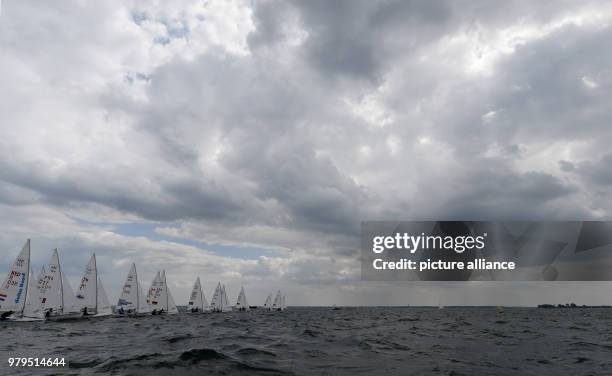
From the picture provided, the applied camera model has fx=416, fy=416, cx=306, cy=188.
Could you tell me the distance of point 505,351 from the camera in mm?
27203

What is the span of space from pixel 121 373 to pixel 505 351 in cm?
2326

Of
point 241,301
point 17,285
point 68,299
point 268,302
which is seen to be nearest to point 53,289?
point 68,299

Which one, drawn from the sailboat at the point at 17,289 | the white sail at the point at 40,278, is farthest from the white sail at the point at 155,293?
the sailboat at the point at 17,289

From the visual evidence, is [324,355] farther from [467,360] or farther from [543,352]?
[543,352]

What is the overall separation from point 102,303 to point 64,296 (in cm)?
880

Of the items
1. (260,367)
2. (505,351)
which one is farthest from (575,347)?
(260,367)

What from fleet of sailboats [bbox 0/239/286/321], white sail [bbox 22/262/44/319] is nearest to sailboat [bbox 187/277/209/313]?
fleet of sailboats [bbox 0/239/286/321]

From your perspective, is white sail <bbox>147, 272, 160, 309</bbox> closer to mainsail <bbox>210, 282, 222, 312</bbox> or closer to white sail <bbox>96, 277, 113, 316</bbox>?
white sail <bbox>96, 277, 113, 316</bbox>

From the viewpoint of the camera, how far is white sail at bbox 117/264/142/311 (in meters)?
92.8

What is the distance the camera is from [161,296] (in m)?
103

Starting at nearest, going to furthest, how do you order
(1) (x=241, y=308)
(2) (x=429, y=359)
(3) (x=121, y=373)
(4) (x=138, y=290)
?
(3) (x=121, y=373)
(2) (x=429, y=359)
(4) (x=138, y=290)
(1) (x=241, y=308)

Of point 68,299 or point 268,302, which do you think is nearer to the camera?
point 68,299

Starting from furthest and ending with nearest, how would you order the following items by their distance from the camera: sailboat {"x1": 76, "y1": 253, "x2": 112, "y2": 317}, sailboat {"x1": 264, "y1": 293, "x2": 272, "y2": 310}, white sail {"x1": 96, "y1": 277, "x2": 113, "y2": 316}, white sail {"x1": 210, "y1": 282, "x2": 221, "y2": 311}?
sailboat {"x1": 264, "y1": 293, "x2": 272, "y2": 310} → white sail {"x1": 210, "y1": 282, "x2": 221, "y2": 311} → white sail {"x1": 96, "y1": 277, "x2": 113, "y2": 316} → sailboat {"x1": 76, "y1": 253, "x2": 112, "y2": 317}

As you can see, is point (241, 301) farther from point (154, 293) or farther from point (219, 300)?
point (154, 293)
